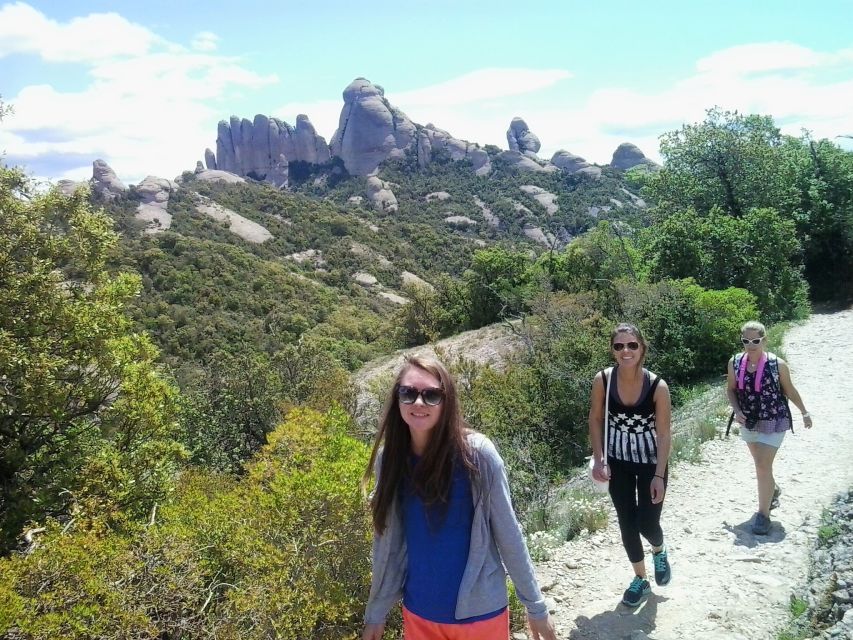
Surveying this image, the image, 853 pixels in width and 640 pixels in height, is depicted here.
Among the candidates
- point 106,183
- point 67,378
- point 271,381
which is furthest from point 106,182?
point 67,378

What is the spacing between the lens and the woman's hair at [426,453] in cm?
208

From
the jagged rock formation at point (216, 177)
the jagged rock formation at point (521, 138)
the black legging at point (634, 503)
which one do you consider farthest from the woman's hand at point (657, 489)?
the jagged rock formation at point (521, 138)

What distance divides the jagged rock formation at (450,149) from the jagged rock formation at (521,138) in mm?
13797

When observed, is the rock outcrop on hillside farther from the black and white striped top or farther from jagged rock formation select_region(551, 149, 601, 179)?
the black and white striped top

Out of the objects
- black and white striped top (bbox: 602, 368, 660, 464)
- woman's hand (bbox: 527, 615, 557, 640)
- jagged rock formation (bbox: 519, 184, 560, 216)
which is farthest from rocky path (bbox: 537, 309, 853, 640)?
jagged rock formation (bbox: 519, 184, 560, 216)

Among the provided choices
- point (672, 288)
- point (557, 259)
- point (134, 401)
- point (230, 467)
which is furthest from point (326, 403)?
point (557, 259)

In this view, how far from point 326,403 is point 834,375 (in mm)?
10790

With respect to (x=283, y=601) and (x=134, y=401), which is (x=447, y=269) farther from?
(x=283, y=601)

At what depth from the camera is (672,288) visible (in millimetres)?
13477

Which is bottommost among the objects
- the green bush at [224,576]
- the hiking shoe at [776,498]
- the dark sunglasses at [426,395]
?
the hiking shoe at [776,498]

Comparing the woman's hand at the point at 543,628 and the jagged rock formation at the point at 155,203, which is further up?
the jagged rock formation at the point at 155,203

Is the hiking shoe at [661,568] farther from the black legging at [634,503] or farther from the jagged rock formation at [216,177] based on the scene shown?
the jagged rock formation at [216,177]

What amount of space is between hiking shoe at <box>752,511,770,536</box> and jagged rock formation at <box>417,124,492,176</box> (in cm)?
8381

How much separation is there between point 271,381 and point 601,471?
51.0 feet
